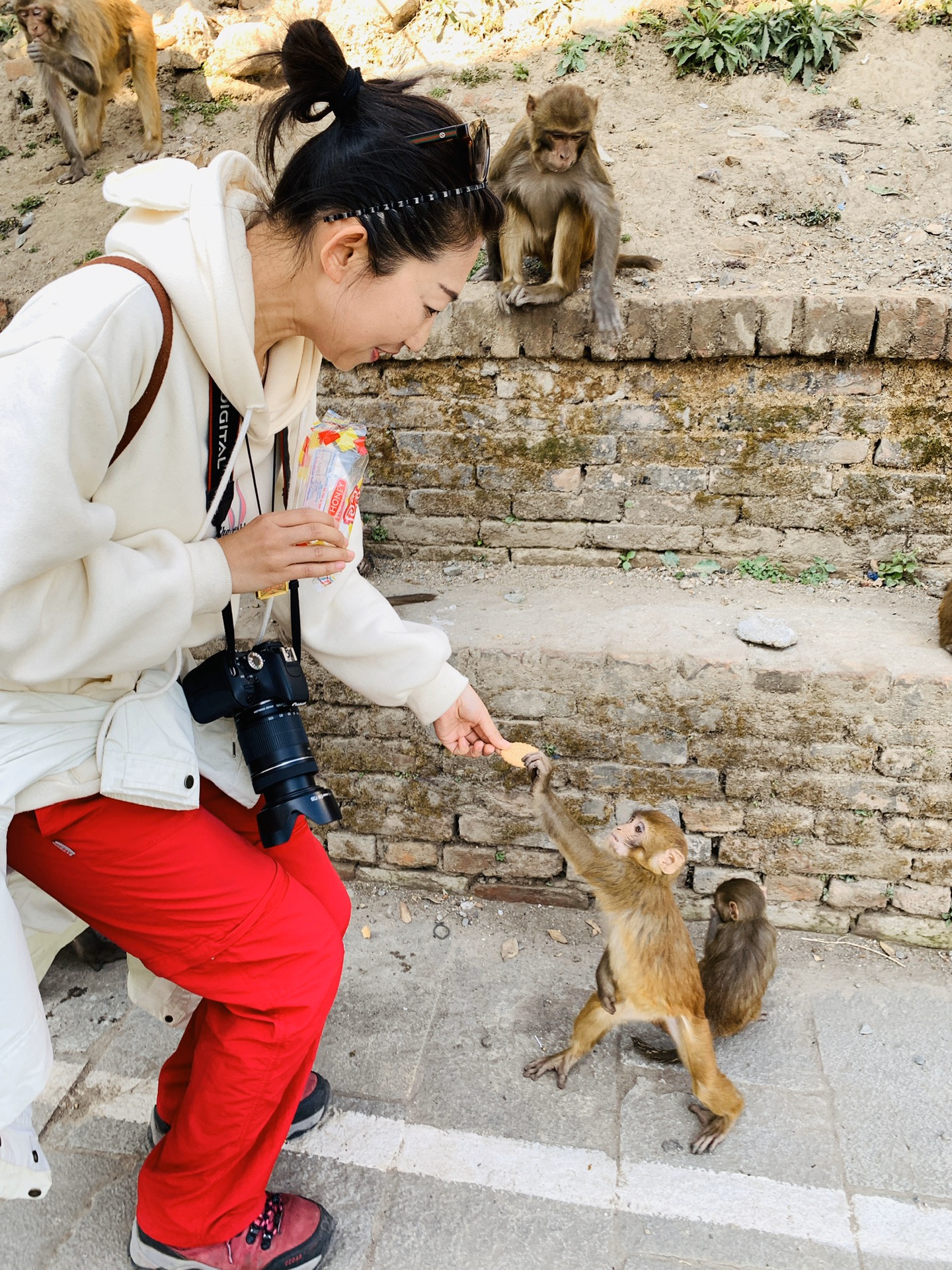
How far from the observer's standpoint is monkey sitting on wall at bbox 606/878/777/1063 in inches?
102

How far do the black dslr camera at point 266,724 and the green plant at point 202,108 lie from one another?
18.0 feet

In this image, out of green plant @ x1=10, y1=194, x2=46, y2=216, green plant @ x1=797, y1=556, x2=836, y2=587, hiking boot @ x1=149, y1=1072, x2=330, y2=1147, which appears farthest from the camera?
→ green plant @ x1=10, y1=194, x2=46, y2=216

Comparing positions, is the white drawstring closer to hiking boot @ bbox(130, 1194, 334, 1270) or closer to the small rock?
hiking boot @ bbox(130, 1194, 334, 1270)

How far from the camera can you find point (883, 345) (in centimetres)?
330

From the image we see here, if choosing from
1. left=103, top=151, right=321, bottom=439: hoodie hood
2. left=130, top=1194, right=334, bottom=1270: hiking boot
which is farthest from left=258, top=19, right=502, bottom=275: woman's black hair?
left=130, top=1194, right=334, bottom=1270: hiking boot

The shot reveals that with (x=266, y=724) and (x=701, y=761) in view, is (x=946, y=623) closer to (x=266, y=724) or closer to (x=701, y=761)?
(x=701, y=761)

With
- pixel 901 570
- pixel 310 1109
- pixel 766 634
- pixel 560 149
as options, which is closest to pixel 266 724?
pixel 310 1109

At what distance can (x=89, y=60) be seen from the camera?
17.1 feet

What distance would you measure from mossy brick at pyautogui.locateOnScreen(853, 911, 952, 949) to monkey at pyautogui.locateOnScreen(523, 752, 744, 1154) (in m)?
1.00

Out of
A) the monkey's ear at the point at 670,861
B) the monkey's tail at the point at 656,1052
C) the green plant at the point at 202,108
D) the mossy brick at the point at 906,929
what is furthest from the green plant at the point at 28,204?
the mossy brick at the point at 906,929

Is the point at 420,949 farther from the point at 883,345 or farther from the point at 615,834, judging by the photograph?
the point at 883,345

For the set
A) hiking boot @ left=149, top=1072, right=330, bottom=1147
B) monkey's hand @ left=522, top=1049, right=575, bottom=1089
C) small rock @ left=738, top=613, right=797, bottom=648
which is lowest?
monkey's hand @ left=522, top=1049, right=575, bottom=1089

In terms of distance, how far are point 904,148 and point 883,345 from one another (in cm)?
210

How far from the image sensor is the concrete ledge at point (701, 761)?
297 cm
